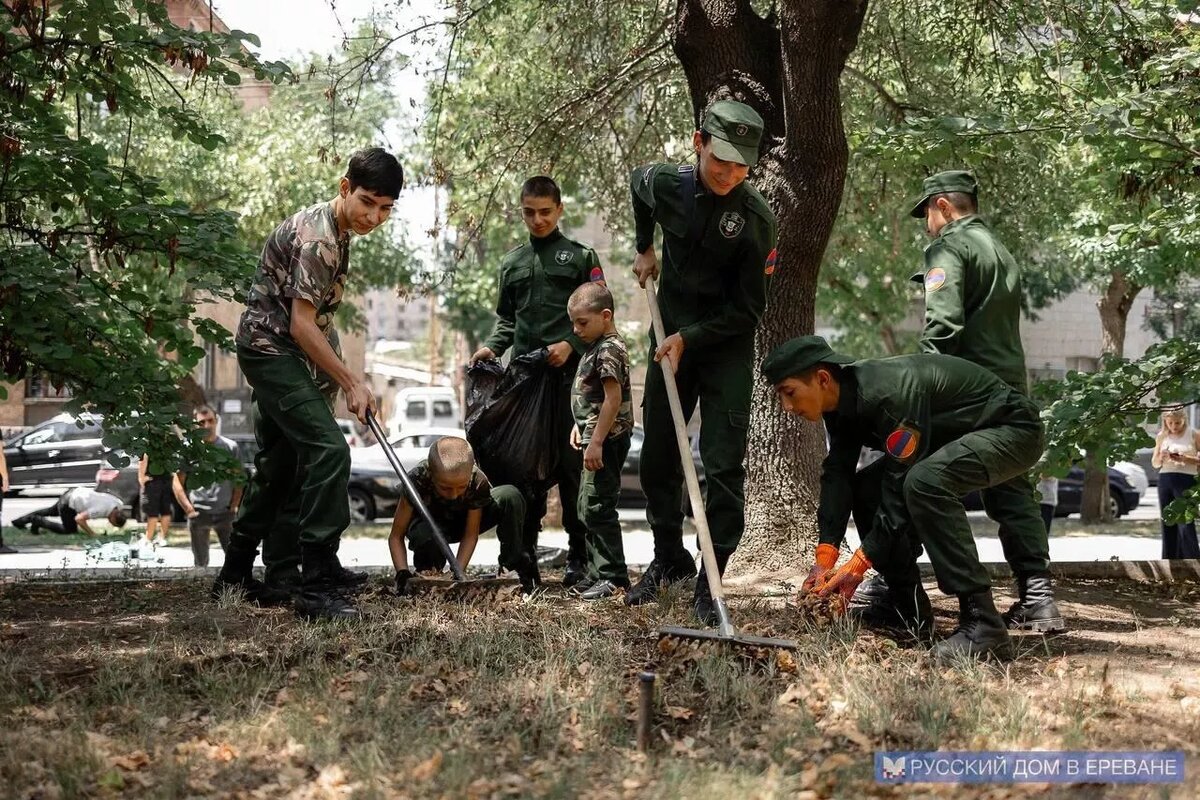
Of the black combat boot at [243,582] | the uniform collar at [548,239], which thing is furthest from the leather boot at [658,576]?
the uniform collar at [548,239]

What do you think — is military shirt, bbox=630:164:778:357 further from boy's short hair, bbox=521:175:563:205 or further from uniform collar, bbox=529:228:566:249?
uniform collar, bbox=529:228:566:249

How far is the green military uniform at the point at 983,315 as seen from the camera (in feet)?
16.8

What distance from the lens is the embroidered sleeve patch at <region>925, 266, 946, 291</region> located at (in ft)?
16.8

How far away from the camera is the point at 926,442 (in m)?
4.51

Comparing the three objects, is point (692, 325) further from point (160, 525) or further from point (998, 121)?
point (160, 525)

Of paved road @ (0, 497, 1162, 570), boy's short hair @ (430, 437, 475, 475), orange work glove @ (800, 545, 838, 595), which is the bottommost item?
paved road @ (0, 497, 1162, 570)

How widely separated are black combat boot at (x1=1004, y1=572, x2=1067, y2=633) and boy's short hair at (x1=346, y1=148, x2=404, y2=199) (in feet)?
9.88

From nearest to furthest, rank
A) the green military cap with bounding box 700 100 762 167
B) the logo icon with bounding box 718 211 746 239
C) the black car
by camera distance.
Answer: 1. the green military cap with bounding box 700 100 762 167
2. the logo icon with bounding box 718 211 746 239
3. the black car

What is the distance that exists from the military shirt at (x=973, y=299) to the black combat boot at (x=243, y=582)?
288cm

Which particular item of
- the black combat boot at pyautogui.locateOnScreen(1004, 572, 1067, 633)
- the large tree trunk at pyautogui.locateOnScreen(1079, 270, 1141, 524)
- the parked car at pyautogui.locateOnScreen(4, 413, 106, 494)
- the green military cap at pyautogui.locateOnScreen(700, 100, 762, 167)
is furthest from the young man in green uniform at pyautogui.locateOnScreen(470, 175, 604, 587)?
the parked car at pyautogui.locateOnScreen(4, 413, 106, 494)

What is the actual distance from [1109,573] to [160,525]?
8051 millimetres

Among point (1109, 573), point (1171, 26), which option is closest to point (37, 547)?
point (1109, 573)

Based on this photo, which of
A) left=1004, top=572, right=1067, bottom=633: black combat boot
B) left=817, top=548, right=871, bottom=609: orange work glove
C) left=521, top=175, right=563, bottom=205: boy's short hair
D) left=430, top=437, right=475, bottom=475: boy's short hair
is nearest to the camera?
left=817, top=548, right=871, bottom=609: orange work glove

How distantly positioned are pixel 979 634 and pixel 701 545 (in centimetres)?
101
